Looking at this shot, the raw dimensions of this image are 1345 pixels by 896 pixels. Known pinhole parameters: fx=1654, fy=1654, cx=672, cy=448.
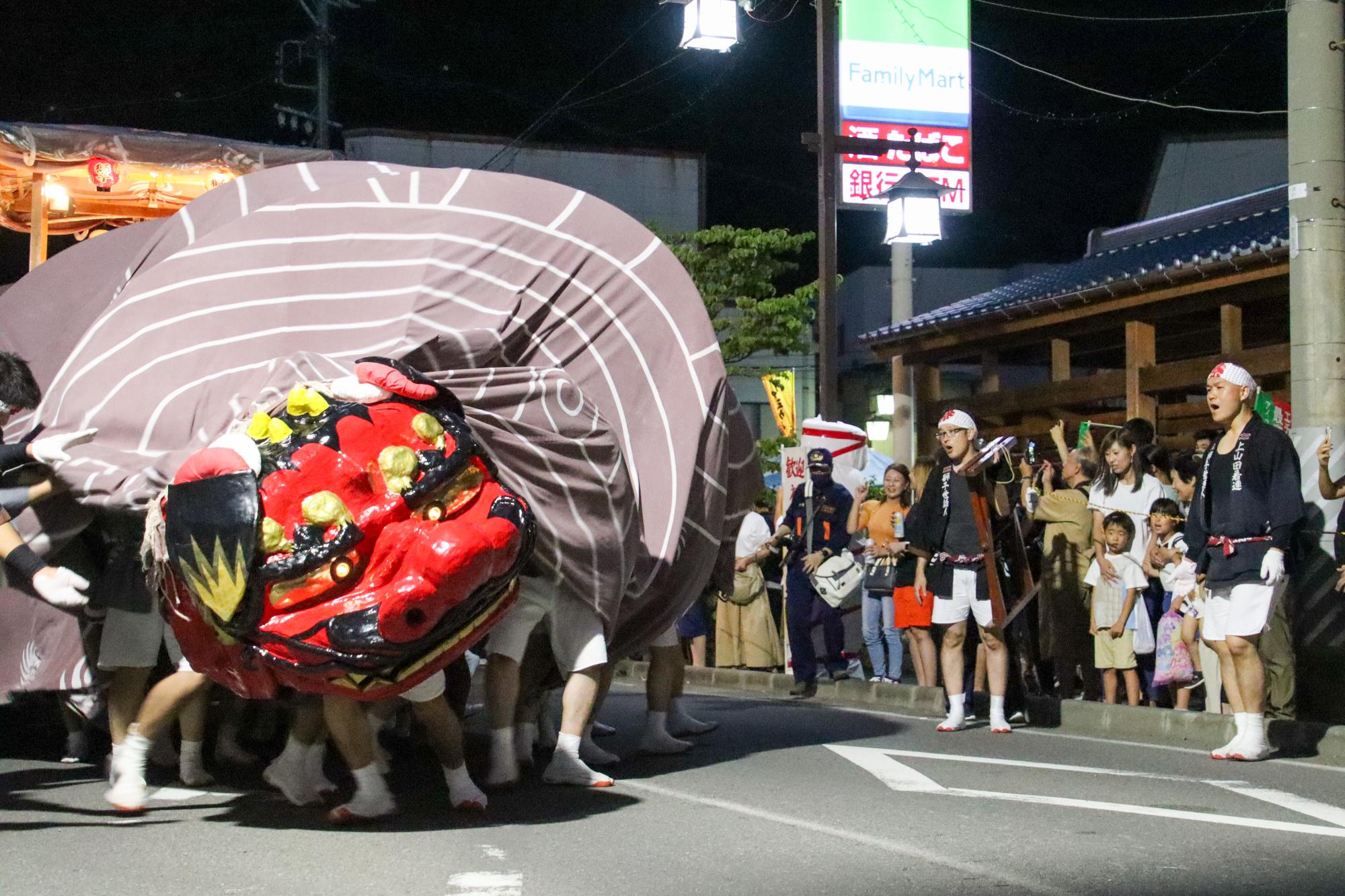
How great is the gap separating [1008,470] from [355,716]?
5547 mm

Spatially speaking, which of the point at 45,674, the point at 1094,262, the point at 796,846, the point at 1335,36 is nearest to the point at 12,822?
the point at 45,674

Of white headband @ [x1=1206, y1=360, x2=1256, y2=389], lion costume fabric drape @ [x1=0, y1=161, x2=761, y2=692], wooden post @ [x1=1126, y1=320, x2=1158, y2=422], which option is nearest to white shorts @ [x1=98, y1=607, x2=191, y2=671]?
lion costume fabric drape @ [x1=0, y1=161, x2=761, y2=692]

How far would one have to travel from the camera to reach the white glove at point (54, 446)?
654 cm

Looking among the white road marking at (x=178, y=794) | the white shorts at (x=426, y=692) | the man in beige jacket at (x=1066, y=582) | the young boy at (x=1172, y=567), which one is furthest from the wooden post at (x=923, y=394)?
the white shorts at (x=426, y=692)

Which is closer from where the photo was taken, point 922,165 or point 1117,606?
point 1117,606

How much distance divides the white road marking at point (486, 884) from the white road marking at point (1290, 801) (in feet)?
10.6

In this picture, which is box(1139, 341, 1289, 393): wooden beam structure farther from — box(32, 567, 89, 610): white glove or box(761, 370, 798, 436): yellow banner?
box(761, 370, 798, 436): yellow banner

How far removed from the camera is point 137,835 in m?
6.26

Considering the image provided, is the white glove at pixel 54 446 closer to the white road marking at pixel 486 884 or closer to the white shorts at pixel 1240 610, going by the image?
the white road marking at pixel 486 884

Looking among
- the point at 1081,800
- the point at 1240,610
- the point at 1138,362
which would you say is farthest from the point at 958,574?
the point at 1138,362

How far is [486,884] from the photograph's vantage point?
5.25m

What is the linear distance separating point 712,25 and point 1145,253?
5252 millimetres

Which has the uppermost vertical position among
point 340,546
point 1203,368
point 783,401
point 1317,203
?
point 783,401

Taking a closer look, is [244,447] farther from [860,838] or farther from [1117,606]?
[1117,606]
